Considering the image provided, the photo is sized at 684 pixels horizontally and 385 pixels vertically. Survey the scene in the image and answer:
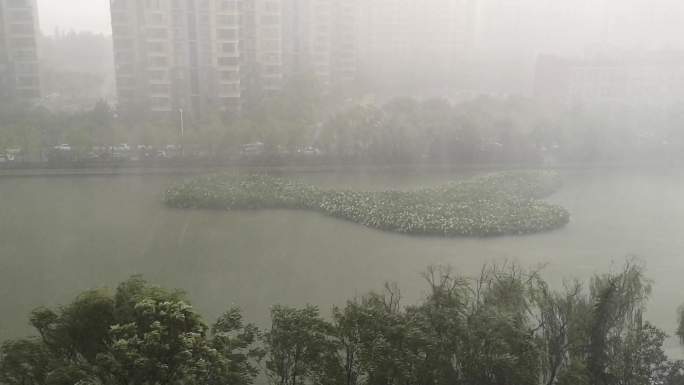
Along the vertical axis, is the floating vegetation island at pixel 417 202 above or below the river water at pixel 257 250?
above

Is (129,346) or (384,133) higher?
(384,133)

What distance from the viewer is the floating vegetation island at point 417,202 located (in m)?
5.07

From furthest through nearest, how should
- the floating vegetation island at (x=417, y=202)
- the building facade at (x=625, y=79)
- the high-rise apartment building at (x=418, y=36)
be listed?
the high-rise apartment building at (x=418, y=36), the building facade at (x=625, y=79), the floating vegetation island at (x=417, y=202)

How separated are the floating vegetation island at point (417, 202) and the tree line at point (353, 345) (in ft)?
8.27

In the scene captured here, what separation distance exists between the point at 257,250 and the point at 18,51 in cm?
684

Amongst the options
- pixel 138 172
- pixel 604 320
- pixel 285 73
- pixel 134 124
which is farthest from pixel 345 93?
pixel 604 320

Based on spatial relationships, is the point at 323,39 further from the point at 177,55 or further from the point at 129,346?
the point at 129,346

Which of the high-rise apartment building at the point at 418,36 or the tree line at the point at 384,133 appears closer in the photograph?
the tree line at the point at 384,133

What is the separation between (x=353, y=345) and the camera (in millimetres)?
2307

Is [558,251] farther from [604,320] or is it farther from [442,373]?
[442,373]

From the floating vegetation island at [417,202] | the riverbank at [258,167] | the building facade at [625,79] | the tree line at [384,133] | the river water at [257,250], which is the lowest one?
the river water at [257,250]

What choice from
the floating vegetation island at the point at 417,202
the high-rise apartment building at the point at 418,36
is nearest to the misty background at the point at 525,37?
the high-rise apartment building at the point at 418,36

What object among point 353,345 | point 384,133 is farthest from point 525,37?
point 353,345

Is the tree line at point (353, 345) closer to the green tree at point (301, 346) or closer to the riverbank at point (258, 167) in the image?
the green tree at point (301, 346)
